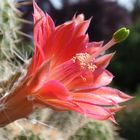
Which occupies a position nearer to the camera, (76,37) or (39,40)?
(39,40)

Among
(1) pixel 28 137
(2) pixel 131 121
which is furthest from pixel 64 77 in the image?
(2) pixel 131 121

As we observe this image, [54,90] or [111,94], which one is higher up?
[54,90]

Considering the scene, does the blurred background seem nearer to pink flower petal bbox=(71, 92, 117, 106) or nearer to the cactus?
the cactus

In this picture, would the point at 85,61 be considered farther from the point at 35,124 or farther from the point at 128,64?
the point at 128,64

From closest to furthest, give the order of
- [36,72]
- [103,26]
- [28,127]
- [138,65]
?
[36,72] → [28,127] → [103,26] → [138,65]

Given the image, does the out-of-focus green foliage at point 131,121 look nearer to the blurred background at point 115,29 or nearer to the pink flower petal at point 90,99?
the blurred background at point 115,29

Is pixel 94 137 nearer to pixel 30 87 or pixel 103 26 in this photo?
pixel 30 87

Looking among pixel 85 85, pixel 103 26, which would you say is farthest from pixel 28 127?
pixel 103 26
